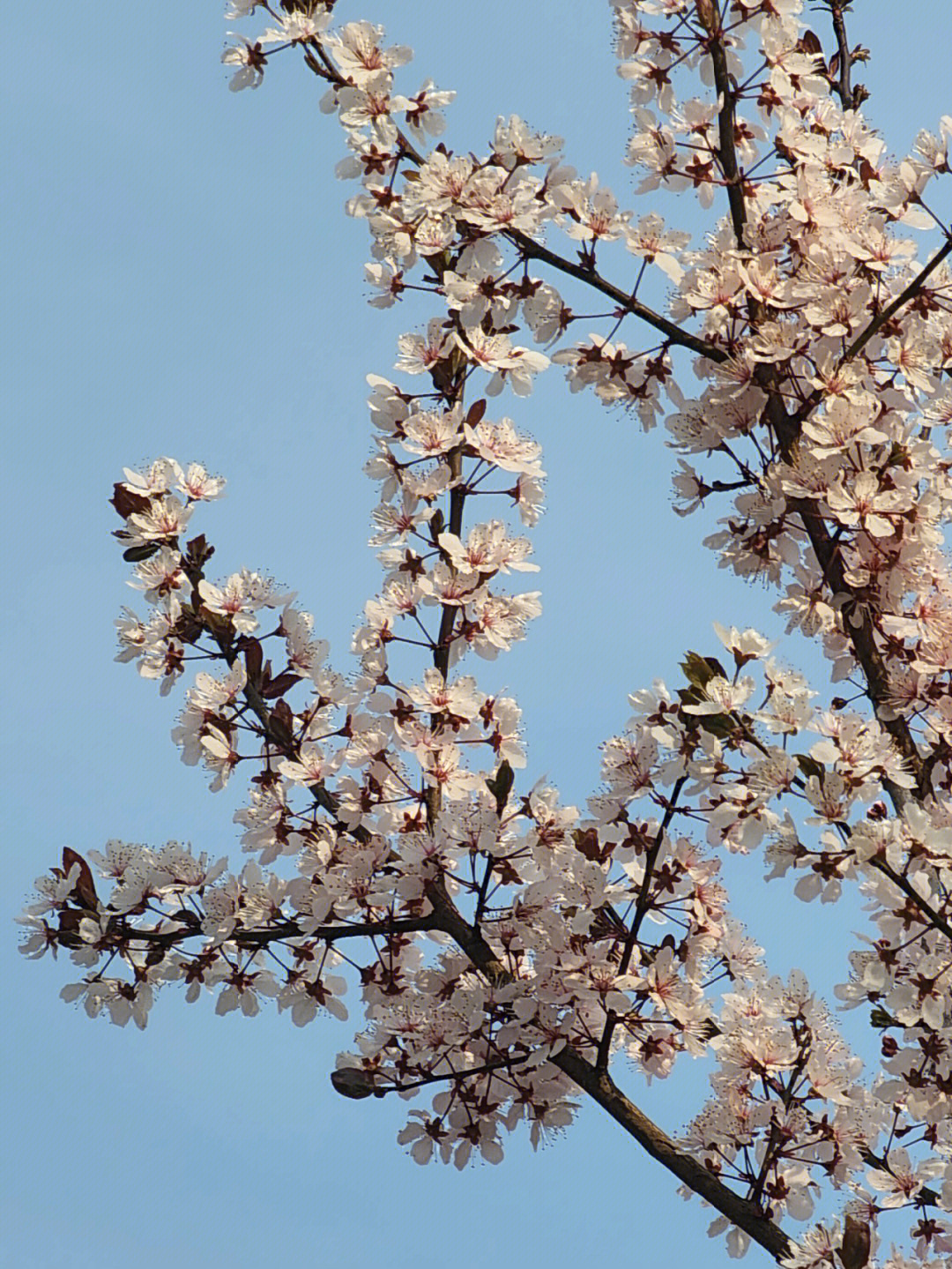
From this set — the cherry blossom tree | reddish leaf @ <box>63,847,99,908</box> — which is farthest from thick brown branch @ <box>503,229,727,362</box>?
reddish leaf @ <box>63,847,99,908</box>

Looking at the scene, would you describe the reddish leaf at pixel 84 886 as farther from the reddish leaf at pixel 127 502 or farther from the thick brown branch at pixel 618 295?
the thick brown branch at pixel 618 295

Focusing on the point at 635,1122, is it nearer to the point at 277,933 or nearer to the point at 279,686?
the point at 277,933

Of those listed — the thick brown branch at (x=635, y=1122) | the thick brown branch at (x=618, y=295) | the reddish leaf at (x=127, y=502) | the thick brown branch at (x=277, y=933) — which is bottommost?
the thick brown branch at (x=635, y=1122)

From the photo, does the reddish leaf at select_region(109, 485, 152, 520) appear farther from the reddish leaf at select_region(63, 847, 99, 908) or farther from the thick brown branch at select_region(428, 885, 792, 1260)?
the thick brown branch at select_region(428, 885, 792, 1260)

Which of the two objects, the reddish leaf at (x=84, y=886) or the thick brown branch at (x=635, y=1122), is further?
the reddish leaf at (x=84, y=886)

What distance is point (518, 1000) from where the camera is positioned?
3443mm

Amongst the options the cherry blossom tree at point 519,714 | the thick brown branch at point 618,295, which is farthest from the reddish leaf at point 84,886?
the thick brown branch at point 618,295

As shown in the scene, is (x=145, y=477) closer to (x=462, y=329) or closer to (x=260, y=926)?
(x=462, y=329)

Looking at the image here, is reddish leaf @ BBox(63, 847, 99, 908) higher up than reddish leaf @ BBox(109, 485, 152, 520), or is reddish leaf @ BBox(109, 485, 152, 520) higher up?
reddish leaf @ BBox(109, 485, 152, 520)

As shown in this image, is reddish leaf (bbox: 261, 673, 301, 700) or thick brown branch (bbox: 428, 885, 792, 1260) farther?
reddish leaf (bbox: 261, 673, 301, 700)

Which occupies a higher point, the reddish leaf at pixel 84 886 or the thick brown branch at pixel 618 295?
the thick brown branch at pixel 618 295

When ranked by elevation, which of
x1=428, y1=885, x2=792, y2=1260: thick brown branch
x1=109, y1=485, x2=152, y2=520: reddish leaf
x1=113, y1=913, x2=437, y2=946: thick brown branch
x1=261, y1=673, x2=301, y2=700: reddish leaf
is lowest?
x1=428, y1=885, x2=792, y2=1260: thick brown branch

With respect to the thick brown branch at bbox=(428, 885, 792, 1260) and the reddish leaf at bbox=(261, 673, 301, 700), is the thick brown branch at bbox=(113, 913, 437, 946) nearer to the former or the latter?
the thick brown branch at bbox=(428, 885, 792, 1260)

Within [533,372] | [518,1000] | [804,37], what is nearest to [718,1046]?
[518,1000]
